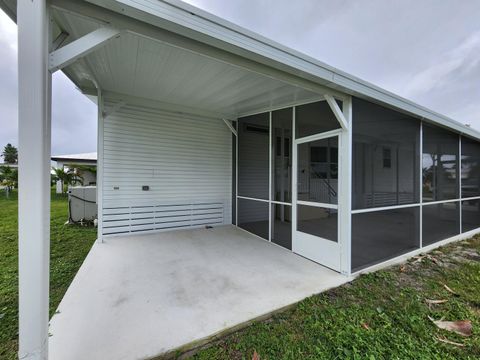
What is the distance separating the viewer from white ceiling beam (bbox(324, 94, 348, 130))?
9.81 feet

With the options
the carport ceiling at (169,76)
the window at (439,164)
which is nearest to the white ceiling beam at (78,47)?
the carport ceiling at (169,76)

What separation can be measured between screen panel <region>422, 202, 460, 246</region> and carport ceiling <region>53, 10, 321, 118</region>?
11.2 ft

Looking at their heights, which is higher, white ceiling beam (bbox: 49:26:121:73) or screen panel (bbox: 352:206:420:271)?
white ceiling beam (bbox: 49:26:121:73)

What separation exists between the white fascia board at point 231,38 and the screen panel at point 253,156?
212cm

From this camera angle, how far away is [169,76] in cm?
334

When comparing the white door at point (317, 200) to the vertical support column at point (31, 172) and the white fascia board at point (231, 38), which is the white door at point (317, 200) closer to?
the white fascia board at point (231, 38)

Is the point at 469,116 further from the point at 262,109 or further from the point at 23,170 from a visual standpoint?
the point at 23,170

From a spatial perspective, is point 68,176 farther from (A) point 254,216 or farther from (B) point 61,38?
(B) point 61,38

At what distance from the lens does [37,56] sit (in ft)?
4.50

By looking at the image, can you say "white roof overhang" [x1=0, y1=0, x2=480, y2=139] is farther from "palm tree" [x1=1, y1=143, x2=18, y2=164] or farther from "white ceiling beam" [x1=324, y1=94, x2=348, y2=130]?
"palm tree" [x1=1, y1=143, x2=18, y2=164]

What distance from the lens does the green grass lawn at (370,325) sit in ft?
5.76

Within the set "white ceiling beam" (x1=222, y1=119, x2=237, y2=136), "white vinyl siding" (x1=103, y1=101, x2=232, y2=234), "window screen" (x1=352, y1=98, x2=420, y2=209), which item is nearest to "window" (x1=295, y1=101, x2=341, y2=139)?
"window screen" (x1=352, y1=98, x2=420, y2=209)

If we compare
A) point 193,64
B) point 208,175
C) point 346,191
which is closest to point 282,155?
point 346,191

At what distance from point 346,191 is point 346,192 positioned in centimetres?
1
